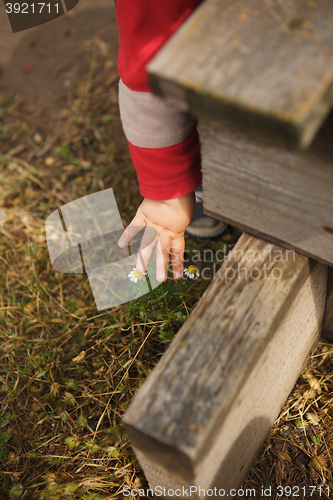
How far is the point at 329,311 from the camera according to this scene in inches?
62.9

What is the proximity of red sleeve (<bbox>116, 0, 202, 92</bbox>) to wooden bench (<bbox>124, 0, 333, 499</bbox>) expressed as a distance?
36 cm

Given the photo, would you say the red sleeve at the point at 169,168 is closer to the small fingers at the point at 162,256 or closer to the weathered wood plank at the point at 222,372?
the small fingers at the point at 162,256

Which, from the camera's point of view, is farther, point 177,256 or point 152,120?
point 177,256

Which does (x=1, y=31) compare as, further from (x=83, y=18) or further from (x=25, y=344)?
(x=25, y=344)

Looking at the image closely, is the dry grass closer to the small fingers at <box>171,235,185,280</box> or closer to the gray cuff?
the small fingers at <box>171,235,185,280</box>

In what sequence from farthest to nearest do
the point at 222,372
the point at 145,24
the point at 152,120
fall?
the point at 152,120 < the point at 145,24 < the point at 222,372

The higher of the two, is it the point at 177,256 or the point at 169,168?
the point at 169,168

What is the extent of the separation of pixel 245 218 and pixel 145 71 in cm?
52

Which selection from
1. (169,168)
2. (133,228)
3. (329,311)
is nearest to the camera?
(169,168)

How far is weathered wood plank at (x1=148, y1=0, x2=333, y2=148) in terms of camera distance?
2.12ft

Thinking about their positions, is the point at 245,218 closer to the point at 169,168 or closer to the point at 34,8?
the point at 169,168

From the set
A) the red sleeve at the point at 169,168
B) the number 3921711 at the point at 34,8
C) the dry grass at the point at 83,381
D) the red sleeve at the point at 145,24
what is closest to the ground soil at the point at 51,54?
the number 3921711 at the point at 34,8

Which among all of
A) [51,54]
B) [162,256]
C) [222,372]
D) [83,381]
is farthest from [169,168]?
[51,54]

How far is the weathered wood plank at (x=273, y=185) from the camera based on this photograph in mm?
875
